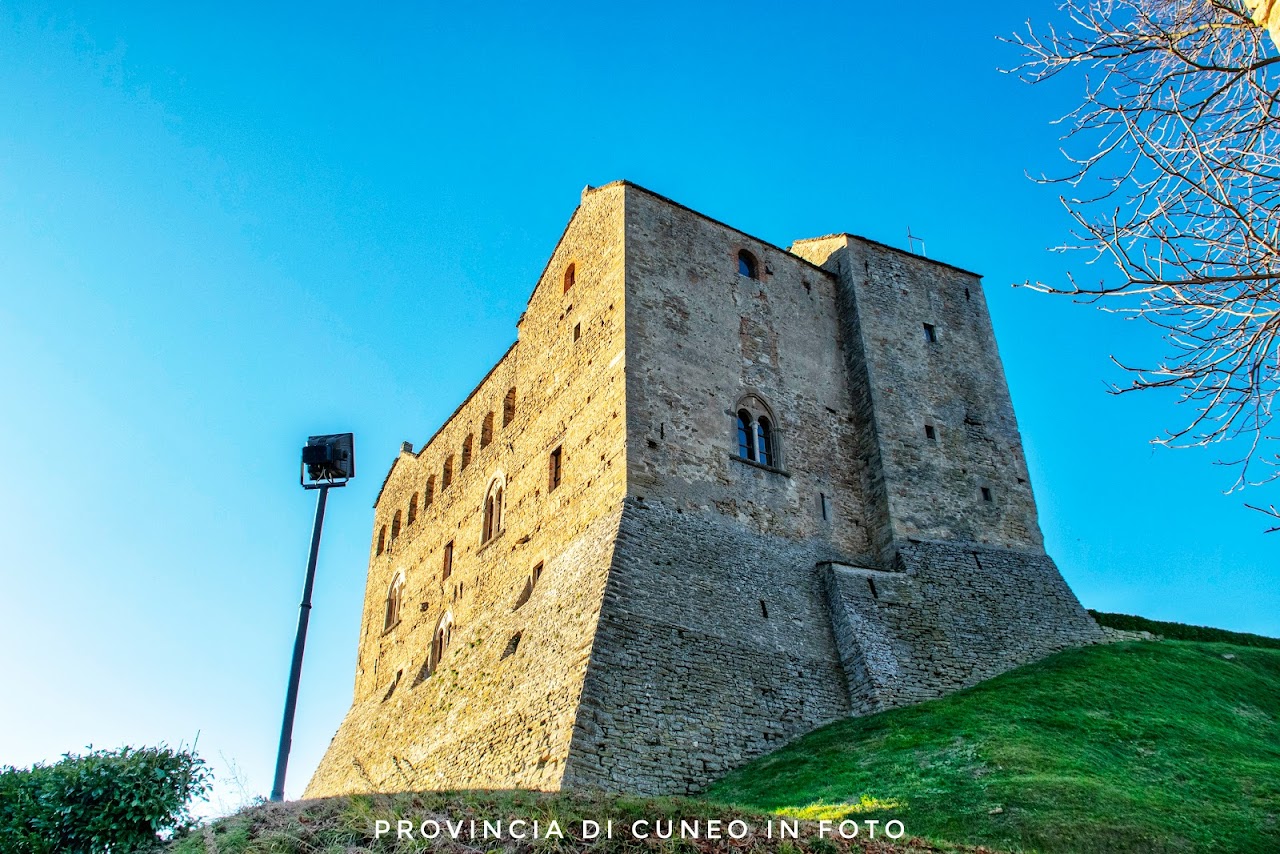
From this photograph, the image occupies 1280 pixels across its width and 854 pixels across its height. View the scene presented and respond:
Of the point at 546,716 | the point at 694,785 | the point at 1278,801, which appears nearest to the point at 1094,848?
the point at 1278,801

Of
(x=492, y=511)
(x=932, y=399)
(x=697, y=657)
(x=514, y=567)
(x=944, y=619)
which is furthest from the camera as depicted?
(x=492, y=511)

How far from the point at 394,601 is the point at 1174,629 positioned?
21.5 m

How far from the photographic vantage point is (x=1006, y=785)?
13.0 meters

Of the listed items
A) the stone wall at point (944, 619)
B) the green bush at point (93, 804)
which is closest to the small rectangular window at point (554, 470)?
the stone wall at point (944, 619)

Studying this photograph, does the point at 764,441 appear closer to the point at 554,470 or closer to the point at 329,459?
the point at 554,470

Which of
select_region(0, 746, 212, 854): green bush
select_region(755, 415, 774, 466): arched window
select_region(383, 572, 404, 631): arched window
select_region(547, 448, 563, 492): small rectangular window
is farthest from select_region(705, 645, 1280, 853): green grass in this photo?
select_region(383, 572, 404, 631): arched window

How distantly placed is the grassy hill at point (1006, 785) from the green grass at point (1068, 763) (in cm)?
3

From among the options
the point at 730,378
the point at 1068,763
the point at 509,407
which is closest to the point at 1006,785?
the point at 1068,763

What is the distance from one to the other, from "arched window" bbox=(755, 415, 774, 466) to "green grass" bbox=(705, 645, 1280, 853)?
6.11m

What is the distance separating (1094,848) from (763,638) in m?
8.00

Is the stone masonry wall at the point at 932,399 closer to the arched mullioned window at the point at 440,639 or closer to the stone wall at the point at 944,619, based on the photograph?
the stone wall at the point at 944,619

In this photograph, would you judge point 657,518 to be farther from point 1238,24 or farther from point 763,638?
point 1238,24

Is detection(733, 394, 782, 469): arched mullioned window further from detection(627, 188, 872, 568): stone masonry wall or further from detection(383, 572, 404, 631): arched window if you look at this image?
detection(383, 572, 404, 631): arched window

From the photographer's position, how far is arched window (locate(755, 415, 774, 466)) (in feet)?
73.0
